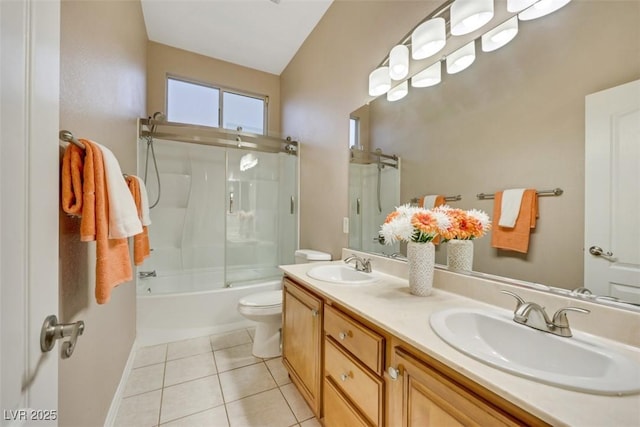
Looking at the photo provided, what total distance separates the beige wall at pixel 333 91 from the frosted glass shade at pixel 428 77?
0.31 metres

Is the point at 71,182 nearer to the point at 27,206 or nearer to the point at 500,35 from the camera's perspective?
the point at 27,206

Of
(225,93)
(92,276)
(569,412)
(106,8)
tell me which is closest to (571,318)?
(569,412)

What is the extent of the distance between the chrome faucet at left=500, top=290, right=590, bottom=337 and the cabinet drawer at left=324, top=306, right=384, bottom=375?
472mm

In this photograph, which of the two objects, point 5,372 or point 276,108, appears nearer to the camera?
point 5,372

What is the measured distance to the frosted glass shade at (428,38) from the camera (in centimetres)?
128

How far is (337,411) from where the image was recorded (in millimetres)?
1174

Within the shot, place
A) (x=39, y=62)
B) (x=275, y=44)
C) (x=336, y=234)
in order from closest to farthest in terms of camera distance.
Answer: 1. (x=39, y=62)
2. (x=336, y=234)
3. (x=275, y=44)

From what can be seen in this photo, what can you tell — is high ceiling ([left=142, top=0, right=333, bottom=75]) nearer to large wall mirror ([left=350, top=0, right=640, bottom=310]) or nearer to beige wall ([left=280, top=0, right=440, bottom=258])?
beige wall ([left=280, top=0, right=440, bottom=258])

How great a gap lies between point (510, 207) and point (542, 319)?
45 centimetres

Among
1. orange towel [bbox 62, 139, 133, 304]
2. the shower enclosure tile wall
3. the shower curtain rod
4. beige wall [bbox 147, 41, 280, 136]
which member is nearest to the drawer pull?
orange towel [bbox 62, 139, 133, 304]

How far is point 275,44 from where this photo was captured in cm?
287

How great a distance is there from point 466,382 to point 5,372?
36.8 inches

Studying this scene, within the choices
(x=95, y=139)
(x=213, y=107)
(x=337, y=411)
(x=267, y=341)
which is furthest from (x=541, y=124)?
(x=213, y=107)

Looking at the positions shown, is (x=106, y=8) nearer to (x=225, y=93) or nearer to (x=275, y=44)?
(x=275, y=44)
